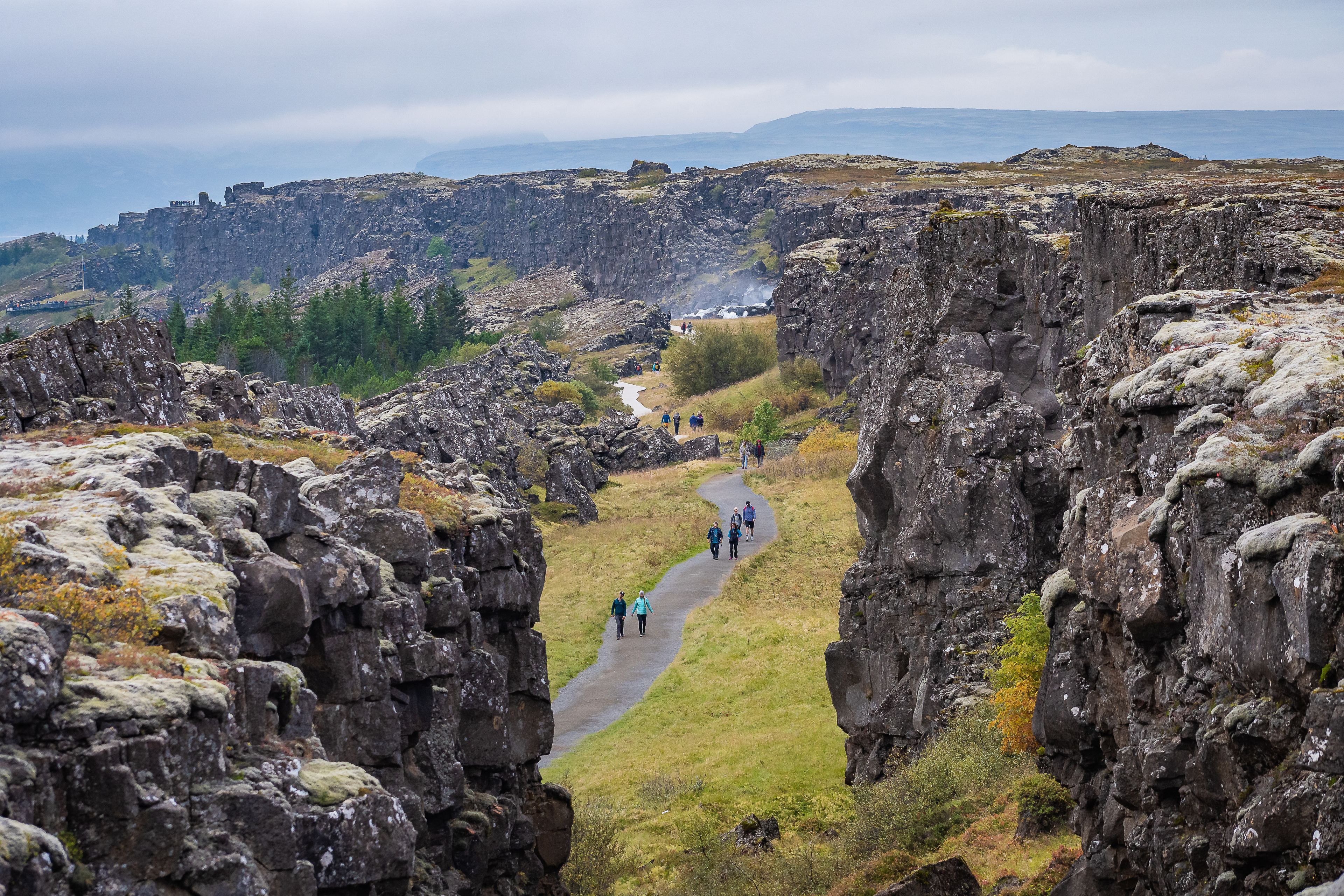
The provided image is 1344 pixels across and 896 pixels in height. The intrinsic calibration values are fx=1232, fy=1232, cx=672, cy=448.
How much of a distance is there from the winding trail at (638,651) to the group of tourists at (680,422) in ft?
126

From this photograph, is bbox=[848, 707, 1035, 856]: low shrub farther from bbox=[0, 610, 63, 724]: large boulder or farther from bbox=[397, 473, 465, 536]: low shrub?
bbox=[0, 610, 63, 724]: large boulder

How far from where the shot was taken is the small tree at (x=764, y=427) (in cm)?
9038

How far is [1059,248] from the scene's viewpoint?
174 feet

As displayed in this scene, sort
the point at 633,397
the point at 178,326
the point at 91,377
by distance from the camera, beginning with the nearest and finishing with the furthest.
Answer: the point at 91,377
the point at 178,326
the point at 633,397

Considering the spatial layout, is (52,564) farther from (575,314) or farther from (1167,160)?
(575,314)

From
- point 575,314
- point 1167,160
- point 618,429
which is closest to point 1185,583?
point 618,429

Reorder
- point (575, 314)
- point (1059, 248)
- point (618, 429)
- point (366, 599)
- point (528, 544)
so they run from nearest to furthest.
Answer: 1. point (366, 599)
2. point (528, 544)
3. point (1059, 248)
4. point (618, 429)
5. point (575, 314)

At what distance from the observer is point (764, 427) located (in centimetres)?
9069

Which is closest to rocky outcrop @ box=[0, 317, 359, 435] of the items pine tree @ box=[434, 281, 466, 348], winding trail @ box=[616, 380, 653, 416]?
winding trail @ box=[616, 380, 653, 416]

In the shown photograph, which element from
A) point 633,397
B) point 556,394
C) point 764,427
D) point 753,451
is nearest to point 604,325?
point 633,397

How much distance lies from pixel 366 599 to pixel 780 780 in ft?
56.4

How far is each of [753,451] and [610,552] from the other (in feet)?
93.8

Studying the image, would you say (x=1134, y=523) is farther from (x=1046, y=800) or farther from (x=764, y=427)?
(x=764, y=427)

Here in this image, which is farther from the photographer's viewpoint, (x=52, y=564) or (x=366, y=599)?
(x=366, y=599)
